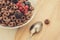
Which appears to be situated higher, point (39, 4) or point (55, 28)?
point (39, 4)

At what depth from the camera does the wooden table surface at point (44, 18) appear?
2.47 ft

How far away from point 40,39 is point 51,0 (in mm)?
224

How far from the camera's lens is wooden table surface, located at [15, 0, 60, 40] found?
75 cm

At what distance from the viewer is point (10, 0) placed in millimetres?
784

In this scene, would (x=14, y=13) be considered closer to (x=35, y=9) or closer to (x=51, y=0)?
(x=35, y=9)

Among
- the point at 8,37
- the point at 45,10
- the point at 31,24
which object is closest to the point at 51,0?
the point at 45,10

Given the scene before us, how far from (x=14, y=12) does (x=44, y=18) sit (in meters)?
0.15

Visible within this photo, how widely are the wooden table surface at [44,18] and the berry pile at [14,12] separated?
0.04 m

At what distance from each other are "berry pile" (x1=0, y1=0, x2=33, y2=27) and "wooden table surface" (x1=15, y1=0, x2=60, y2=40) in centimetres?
4

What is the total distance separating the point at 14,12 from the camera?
755mm

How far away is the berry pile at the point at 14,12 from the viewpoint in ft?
2.44

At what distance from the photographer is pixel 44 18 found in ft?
2.65

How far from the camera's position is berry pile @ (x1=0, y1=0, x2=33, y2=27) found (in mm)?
744

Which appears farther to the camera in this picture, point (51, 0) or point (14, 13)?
point (51, 0)
